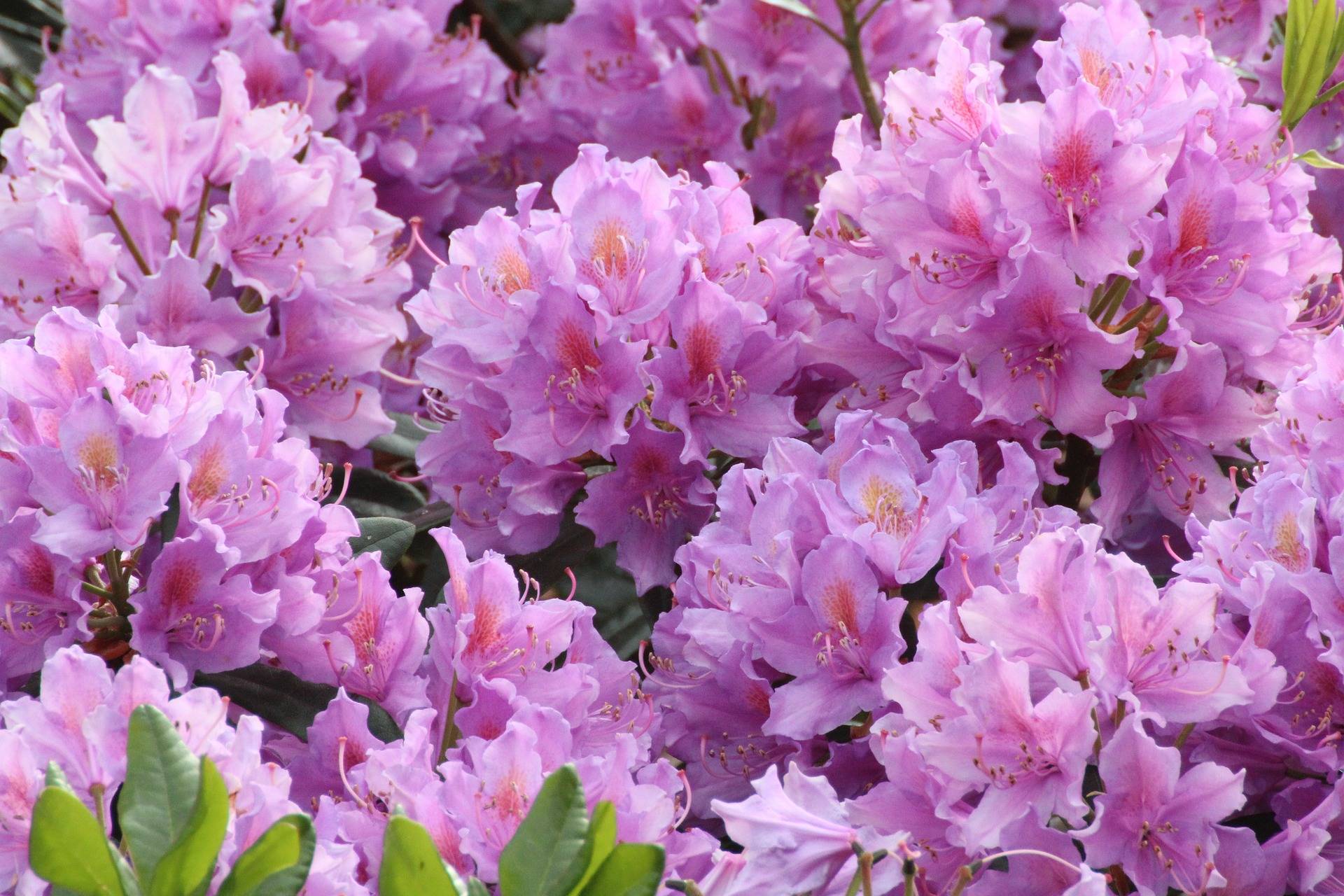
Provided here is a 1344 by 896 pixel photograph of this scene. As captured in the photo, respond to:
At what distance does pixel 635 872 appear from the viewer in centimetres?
69

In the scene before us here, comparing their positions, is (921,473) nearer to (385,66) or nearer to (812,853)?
(812,853)

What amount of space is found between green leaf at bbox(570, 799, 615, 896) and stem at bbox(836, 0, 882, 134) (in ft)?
2.51

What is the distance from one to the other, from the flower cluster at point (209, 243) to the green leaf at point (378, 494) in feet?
0.24

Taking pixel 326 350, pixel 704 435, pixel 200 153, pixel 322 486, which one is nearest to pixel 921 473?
pixel 704 435

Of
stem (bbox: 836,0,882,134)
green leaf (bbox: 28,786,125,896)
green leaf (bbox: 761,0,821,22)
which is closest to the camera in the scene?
green leaf (bbox: 28,786,125,896)

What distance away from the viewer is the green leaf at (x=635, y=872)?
2.25 ft

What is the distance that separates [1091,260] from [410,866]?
0.52 m

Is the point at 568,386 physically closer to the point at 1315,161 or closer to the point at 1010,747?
the point at 1010,747

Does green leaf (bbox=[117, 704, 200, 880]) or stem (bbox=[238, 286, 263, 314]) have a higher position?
green leaf (bbox=[117, 704, 200, 880])

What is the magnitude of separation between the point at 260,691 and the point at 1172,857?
51 cm

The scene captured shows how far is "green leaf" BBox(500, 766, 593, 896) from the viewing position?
69 centimetres

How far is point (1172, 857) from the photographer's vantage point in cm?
77

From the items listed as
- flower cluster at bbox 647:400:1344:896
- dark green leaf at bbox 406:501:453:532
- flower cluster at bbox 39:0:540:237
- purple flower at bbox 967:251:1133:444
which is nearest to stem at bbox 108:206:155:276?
flower cluster at bbox 39:0:540:237

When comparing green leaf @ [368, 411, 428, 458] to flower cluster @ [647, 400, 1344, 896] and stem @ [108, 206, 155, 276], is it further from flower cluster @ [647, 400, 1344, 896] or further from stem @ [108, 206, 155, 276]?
flower cluster @ [647, 400, 1344, 896]
